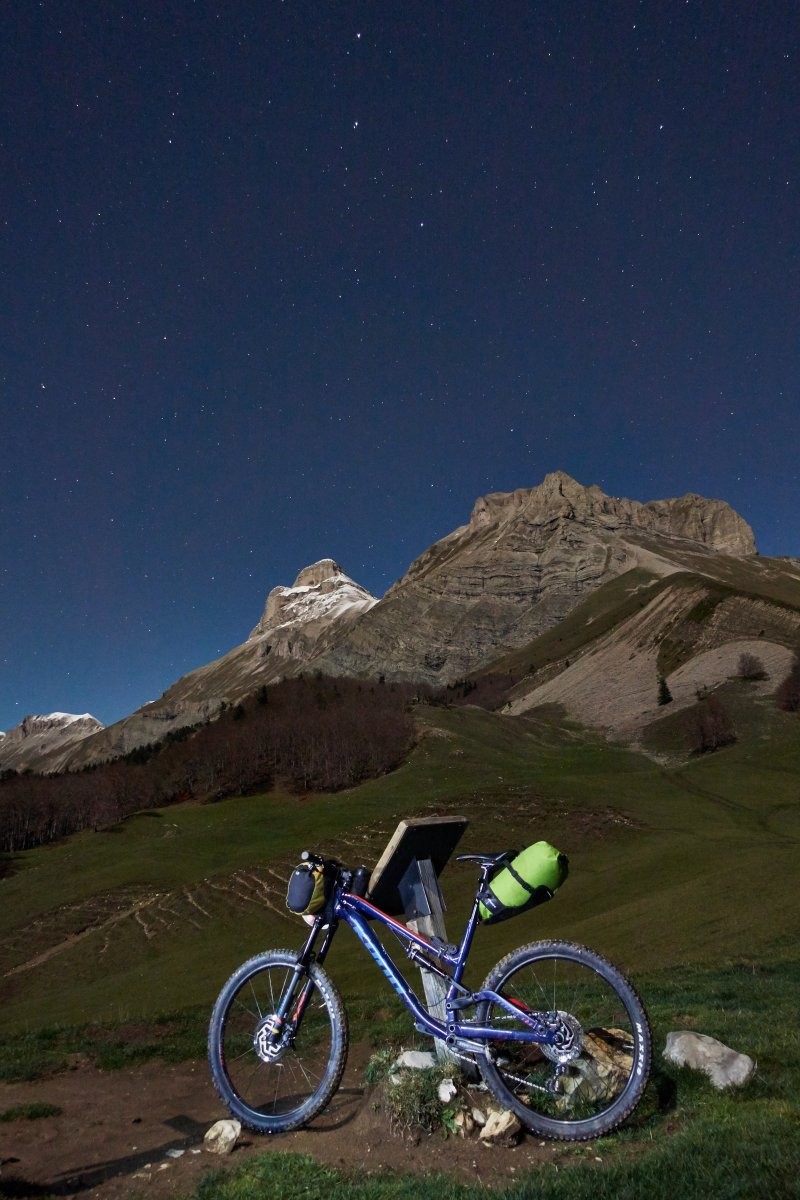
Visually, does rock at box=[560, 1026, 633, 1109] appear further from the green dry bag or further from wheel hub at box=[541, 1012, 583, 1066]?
the green dry bag

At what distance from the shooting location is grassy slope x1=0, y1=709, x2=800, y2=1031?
24.2 m

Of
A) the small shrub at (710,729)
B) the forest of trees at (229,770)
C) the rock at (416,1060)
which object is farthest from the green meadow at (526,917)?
the forest of trees at (229,770)

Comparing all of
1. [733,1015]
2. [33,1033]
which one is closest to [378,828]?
[33,1033]

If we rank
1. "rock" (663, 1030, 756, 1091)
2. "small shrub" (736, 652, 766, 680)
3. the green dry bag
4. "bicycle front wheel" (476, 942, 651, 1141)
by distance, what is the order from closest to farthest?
"bicycle front wheel" (476, 942, 651, 1141) < the green dry bag < "rock" (663, 1030, 756, 1091) < "small shrub" (736, 652, 766, 680)

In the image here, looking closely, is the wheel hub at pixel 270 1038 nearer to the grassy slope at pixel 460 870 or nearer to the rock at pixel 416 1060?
the rock at pixel 416 1060

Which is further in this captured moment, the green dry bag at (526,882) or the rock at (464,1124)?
the green dry bag at (526,882)

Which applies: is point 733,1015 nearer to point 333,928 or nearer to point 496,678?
point 333,928

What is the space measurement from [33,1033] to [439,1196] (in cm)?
1244

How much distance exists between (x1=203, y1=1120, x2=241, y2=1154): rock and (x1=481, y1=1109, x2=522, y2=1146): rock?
93.0 inches

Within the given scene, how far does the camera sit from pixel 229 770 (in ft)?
371

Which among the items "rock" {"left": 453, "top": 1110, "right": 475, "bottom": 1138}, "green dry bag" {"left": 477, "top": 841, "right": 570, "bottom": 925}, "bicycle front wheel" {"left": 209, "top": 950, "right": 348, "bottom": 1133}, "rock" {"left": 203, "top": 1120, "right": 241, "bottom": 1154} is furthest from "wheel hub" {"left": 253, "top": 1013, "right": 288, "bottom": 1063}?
"green dry bag" {"left": 477, "top": 841, "right": 570, "bottom": 925}

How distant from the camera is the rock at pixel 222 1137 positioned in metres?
6.02

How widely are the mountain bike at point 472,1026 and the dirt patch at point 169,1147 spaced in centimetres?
30

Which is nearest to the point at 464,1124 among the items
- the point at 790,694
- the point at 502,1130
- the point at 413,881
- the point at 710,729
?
the point at 502,1130
